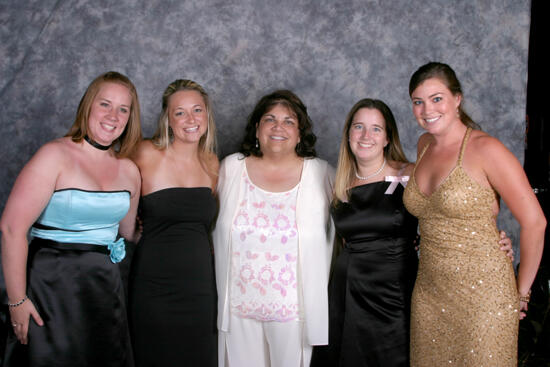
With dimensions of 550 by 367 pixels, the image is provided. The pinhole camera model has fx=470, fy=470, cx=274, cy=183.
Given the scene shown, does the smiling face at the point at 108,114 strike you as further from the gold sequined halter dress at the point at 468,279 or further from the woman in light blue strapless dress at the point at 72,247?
the gold sequined halter dress at the point at 468,279

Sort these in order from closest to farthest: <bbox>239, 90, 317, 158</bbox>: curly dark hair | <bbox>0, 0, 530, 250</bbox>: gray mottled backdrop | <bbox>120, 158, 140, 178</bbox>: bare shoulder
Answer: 1. <bbox>120, 158, 140, 178</bbox>: bare shoulder
2. <bbox>239, 90, 317, 158</bbox>: curly dark hair
3. <bbox>0, 0, 530, 250</bbox>: gray mottled backdrop

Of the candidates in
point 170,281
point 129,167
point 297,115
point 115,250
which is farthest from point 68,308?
point 297,115

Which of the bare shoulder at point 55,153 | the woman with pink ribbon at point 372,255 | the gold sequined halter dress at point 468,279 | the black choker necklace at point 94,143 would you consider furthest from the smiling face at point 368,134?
the bare shoulder at point 55,153


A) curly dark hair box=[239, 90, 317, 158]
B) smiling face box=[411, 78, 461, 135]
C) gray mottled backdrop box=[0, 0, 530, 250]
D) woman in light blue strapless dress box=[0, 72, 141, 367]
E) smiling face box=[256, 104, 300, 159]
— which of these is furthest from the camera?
gray mottled backdrop box=[0, 0, 530, 250]

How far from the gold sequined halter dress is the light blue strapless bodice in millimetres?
1401

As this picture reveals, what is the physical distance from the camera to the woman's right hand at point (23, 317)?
6.27ft

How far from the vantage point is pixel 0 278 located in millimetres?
3363

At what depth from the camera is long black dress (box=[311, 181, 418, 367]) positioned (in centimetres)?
232

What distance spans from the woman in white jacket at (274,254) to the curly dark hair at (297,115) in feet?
0.21

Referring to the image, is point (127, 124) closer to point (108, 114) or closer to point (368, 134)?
point (108, 114)

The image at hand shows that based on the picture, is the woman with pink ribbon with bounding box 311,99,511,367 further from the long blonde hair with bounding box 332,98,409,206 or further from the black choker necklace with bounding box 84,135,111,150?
the black choker necklace with bounding box 84,135,111,150

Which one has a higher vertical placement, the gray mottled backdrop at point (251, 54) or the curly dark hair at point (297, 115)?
the gray mottled backdrop at point (251, 54)

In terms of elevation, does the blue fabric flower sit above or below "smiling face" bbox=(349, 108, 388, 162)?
below

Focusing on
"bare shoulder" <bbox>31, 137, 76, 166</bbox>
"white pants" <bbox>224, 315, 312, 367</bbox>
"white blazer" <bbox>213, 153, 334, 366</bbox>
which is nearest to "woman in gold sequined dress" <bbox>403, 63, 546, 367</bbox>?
"white blazer" <bbox>213, 153, 334, 366</bbox>
